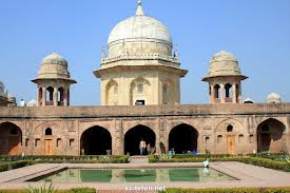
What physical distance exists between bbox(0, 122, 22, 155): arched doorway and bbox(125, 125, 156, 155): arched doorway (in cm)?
619

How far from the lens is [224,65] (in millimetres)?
29953

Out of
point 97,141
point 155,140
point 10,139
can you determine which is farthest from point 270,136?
point 10,139

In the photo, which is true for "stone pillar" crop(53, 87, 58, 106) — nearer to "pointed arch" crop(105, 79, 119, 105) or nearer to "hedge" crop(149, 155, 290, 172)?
"pointed arch" crop(105, 79, 119, 105)

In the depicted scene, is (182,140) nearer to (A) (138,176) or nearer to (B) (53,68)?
(B) (53,68)

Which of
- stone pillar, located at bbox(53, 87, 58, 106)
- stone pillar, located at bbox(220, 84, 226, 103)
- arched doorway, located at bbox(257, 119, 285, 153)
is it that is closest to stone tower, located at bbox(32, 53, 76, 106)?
stone pillar, located at bbox(53, 87, 58, 106)

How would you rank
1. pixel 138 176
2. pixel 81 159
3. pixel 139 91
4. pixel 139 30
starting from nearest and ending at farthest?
pixel 138 176 < pixel 81 159 < pixel 139 91 < pixel 139 30

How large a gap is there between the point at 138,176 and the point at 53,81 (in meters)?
15.9

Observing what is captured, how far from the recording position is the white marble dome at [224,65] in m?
29.8

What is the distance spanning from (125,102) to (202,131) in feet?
19.5

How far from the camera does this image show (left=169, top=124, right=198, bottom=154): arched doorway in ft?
93.2

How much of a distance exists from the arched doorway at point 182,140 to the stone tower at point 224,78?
10.1ft

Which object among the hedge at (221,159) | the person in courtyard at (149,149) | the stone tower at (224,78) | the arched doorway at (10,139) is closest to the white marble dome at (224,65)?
the stone tower at (224,78)

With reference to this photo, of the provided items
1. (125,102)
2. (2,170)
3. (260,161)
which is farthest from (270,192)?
(125,102)

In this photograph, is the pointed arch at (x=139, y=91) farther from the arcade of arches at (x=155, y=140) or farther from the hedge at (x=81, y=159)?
the hedge at (x=81, y=159)
